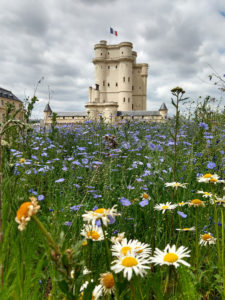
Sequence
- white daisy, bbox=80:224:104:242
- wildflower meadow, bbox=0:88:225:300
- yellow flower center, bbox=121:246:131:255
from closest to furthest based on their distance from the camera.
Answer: wildflower meadow, bbox=0:88:225:300 → yellow flower center, bbox=121:246:131:255 → white daisy, bbox=80:224:104:242

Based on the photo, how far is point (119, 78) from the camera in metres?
48.2

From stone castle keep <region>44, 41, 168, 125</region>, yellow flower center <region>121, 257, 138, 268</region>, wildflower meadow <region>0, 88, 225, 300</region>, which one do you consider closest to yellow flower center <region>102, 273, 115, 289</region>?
wildflower meadow <region>0, 88, 225, 300</region>

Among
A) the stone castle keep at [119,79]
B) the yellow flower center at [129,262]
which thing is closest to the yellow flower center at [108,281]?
the yellow flower center at [129,262]

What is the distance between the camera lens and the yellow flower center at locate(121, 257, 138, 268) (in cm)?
72

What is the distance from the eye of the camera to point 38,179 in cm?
285

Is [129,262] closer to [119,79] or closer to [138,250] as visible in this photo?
[138,250]

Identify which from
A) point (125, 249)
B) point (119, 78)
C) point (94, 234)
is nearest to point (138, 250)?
point (125, 249)

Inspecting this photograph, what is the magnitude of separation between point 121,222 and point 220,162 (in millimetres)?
2018

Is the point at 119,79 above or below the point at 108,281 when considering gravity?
above

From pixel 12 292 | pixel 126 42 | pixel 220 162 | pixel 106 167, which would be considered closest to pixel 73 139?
pixel 106 167

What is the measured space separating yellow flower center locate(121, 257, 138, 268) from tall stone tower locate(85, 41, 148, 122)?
4467 centimetres

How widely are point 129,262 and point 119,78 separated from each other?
1954 inches

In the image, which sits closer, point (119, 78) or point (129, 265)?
point (129, 265)

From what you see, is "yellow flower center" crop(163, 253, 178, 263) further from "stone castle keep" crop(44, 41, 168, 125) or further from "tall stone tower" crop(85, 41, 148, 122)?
"tall stone tower" crop(85, 41, 148, 122)
